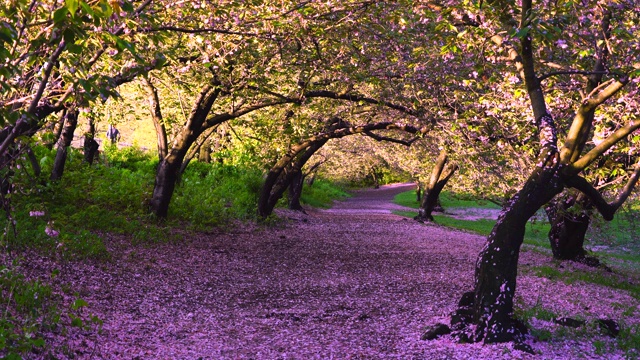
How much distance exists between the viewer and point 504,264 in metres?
→ 8.34

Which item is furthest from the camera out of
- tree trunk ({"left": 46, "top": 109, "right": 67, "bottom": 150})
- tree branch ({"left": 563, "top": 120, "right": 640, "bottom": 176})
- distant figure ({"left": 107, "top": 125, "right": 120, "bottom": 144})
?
distant figure ({"left": 107, "top": 125, "right": 120, "bottom": 144})

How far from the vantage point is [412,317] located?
10125mm

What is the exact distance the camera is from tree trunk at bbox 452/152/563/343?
26.8ft

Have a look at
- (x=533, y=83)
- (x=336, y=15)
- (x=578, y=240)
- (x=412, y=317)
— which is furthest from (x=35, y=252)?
(x=578, y=240)

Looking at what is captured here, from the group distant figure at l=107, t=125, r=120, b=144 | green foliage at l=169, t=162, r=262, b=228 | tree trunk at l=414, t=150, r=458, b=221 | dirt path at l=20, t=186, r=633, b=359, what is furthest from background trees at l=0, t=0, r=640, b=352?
tree trunk at l=414, t=150, r=458, b=221

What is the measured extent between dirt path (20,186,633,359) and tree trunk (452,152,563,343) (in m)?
0.34

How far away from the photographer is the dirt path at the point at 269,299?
802cm

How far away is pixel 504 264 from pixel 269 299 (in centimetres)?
481

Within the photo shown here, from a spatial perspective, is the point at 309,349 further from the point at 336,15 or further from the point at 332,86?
the point at 332,86

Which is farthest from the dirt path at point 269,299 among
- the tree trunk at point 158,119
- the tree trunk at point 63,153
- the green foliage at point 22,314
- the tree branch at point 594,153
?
the tree trunk at point 158,119

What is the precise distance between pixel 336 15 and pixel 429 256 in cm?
840

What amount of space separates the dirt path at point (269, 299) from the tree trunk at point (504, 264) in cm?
34

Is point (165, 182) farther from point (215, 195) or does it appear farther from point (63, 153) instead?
point (215, 195)

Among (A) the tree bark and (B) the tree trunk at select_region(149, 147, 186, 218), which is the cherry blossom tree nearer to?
(A) the tree bark
